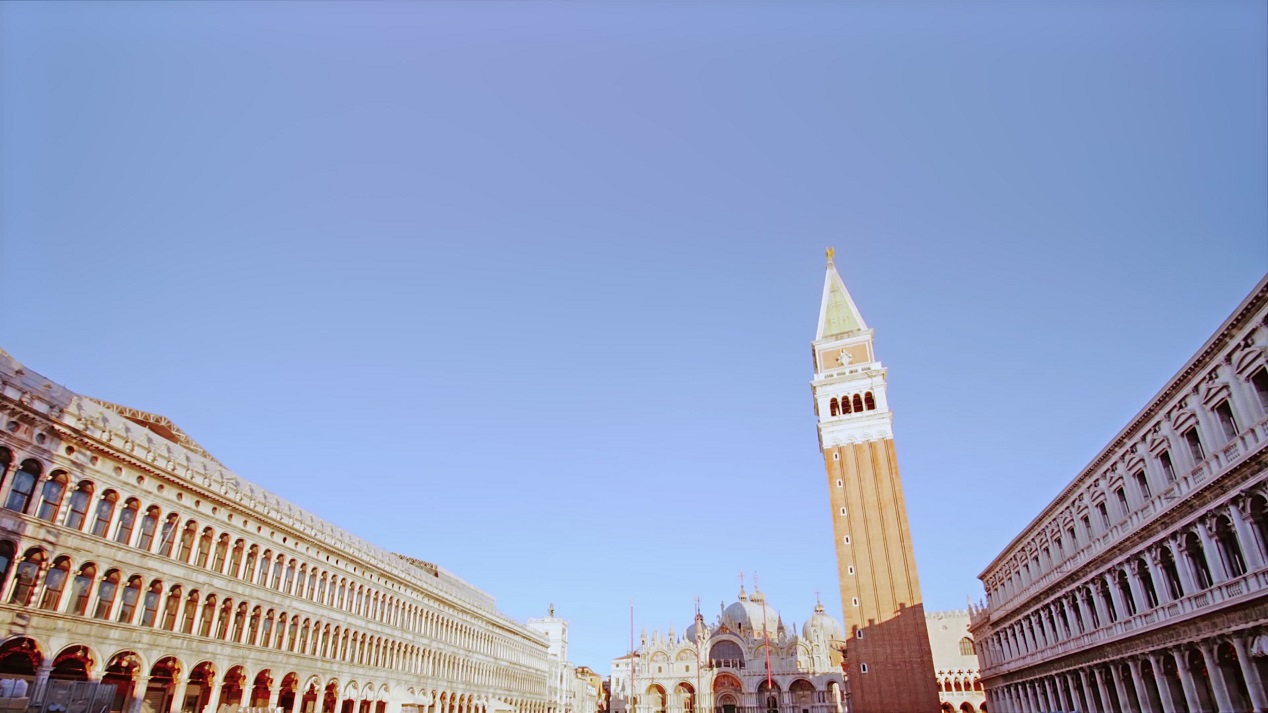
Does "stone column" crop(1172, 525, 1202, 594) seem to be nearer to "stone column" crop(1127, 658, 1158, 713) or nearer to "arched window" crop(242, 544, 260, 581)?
"stone column" crop(1127, 658, 1158, 713)

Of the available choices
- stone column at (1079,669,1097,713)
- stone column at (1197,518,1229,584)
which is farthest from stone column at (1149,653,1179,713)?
stone column at (1079,669,1097,713)

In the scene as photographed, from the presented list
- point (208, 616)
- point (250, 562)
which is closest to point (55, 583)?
point (208, 616)

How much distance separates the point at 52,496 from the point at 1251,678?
41.0m

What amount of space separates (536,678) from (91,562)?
2402 inches

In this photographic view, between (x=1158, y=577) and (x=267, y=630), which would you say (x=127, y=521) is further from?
(x=1158, y=577)

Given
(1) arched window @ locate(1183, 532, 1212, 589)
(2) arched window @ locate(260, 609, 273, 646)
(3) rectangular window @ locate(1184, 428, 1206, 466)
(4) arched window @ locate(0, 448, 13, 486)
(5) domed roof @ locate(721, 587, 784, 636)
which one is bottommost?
(2) arched window @ locate(260, 609, 273, 646)

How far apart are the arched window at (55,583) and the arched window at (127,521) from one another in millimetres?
2413

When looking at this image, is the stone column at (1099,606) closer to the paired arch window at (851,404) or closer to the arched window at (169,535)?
the paired arch window at (851,404)

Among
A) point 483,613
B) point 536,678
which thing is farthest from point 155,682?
point 536,678

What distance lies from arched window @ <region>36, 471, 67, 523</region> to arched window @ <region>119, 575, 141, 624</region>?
A: 15.2ft

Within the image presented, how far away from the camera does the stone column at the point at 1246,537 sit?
22172 millimetres

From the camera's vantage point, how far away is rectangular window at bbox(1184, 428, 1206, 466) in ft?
83.9

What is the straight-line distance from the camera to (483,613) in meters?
66.7

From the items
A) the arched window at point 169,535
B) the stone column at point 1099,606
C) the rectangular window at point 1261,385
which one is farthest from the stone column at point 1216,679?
the arched window at point 169,535
